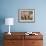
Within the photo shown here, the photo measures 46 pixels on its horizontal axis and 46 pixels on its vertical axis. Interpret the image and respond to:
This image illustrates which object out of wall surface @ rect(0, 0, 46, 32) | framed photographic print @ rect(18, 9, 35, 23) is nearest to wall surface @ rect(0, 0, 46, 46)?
wall surface @ rect(0, 0, 46, 32)

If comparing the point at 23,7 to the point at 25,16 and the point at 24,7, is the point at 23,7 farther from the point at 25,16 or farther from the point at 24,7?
the point at 25,16

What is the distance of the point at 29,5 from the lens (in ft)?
14.5

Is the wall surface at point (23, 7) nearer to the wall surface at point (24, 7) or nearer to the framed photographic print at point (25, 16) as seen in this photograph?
the wall surface at point (24, 7)

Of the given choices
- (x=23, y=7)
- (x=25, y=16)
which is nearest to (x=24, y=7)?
(x=23, y=7)

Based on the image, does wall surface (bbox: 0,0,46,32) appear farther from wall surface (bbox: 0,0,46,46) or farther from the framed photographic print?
the framed photographic print

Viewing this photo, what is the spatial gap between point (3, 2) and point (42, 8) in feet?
4.42

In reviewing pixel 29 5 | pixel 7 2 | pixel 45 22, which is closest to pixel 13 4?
pixel 7 2

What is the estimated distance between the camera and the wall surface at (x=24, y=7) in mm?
4430

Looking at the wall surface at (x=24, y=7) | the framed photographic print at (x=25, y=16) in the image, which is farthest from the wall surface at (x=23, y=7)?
the framed photographic print at (x=25, y=16)

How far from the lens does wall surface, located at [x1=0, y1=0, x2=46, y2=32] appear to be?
174 inches

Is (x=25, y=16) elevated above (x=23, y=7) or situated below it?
below

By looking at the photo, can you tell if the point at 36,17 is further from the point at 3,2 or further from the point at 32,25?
the point at 3,2

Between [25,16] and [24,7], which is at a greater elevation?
[24,7]

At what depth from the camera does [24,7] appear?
4.42 meters
